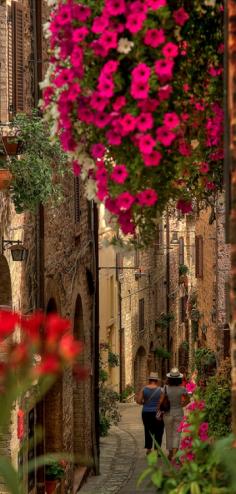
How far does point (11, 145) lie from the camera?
1202 centimetres

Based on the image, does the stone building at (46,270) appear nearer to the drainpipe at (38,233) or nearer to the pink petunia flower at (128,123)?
the drainpipe at (38,233)

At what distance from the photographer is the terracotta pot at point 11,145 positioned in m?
12.0

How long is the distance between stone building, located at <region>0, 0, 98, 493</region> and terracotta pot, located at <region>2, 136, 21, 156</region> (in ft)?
0.67

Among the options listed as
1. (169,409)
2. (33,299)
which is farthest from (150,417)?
(33,299)

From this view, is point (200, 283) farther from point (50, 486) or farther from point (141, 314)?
point (50, 486)

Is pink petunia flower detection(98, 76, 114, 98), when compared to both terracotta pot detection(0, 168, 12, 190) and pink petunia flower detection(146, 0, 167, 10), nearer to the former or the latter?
pink petunia flower detection(146, 0, 167, 10)

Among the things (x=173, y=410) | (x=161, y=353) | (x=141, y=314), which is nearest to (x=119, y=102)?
(x=173, y=410)

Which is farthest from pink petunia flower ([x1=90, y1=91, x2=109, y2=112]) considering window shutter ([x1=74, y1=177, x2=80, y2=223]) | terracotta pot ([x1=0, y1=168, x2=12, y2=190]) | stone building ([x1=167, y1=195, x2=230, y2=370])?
window shutter ([x1=74, y1=177, x2=80, y2=223])

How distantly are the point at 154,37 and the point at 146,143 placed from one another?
553 mm

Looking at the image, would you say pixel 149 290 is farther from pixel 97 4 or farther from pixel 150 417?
pixel 97 4

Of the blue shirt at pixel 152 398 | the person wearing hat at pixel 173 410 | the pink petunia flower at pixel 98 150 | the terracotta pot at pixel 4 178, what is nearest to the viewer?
the pink petunia flower at pixel 98 150

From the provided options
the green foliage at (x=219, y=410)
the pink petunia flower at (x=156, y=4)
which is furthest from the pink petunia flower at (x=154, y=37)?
the green foliage at (x=219, y=410)

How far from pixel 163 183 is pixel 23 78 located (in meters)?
7.79

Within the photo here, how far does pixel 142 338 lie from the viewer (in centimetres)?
3844
